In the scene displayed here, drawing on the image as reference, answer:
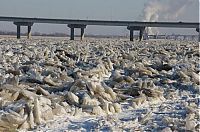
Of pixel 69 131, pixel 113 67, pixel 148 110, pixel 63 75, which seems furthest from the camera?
pixel 113 67

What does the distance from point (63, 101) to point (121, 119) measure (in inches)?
52.0

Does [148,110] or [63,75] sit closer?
[148,110]

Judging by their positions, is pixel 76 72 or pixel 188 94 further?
pixel 76 72

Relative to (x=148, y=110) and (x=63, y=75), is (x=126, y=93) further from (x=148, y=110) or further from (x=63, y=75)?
(x=63, y=75)

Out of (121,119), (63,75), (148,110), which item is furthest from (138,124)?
(63,75)

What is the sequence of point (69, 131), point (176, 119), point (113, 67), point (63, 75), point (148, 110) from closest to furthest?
point (69, 131)
point (176, 119)
point (148, 110)
point (63, 75)
point (113, 67)

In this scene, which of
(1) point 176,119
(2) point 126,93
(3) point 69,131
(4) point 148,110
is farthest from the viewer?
(2) point 126,93

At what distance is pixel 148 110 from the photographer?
751 centimetres

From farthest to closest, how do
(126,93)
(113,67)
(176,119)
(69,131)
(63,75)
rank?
(113,67)
(63,75)
(126,93)
(176,119)
(69,131)

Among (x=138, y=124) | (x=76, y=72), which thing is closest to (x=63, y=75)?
(x=76, y=72)

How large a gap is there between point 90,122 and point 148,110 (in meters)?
1.28

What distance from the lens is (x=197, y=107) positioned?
7.54 m

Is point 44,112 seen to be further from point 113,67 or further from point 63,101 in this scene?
point 113,67

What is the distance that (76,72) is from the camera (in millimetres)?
11438
